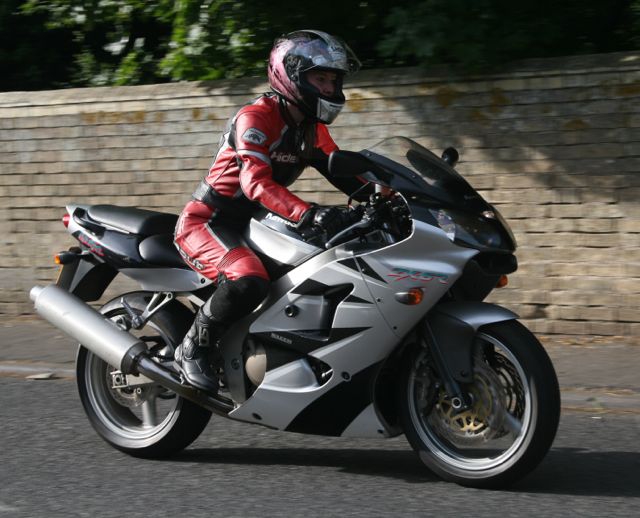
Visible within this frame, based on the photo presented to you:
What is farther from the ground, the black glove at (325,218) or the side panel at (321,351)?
the black glove at (325,218)

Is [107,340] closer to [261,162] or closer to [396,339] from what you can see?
[261,162]

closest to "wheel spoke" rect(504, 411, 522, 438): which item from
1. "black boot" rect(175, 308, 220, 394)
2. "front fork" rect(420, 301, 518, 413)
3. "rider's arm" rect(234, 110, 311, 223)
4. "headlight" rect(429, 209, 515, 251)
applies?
"front fork" rect(420, 301, 518, 413)

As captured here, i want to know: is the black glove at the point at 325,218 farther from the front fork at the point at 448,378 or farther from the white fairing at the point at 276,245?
the front fork at the point at 448,378

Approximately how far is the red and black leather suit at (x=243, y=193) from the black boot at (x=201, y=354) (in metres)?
0.11

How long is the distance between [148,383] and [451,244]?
179 centimetres

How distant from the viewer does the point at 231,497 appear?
5023mm

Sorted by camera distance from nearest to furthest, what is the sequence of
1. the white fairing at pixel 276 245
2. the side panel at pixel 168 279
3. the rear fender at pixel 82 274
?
the white fairing at pixel 276 245 < the side panel at pixel 168 279 < the rear fender at pixel 82 274

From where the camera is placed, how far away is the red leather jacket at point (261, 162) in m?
5.09

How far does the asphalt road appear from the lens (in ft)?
15.8

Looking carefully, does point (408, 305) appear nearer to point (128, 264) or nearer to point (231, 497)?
point (231, 497)

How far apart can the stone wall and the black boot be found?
351 cm

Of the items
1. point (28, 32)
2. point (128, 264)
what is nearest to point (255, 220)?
point (128, 264)

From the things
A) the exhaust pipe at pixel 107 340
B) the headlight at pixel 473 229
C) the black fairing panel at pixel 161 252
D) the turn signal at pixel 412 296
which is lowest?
the exhaust pipe at pixel 107 340

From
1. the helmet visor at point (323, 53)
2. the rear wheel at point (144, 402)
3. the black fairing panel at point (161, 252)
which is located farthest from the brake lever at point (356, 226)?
the rear wheel at point (144, 402)
